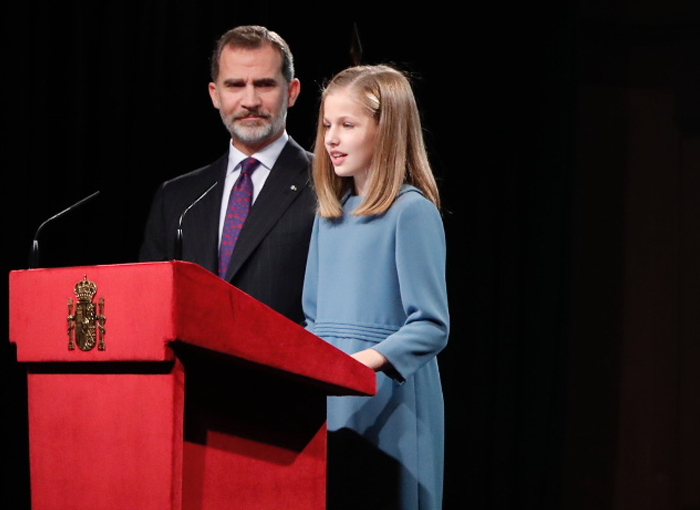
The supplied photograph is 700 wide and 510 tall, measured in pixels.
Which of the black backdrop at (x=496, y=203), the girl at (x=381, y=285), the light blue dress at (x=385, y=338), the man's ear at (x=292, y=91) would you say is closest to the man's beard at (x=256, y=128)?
the man's ear at (x=292, y=91)

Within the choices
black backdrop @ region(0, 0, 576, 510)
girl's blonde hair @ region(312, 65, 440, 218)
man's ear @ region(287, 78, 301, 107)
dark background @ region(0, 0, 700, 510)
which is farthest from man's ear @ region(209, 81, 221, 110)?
black backdrop @ region(0, 0, 576, 510)

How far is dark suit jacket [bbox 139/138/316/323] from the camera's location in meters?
2.28

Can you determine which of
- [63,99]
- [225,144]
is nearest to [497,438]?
[225,144]

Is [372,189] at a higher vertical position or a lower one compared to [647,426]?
higher

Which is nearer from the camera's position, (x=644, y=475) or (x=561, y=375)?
(x=561, y=375)

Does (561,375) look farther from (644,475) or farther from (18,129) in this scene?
(18,129)

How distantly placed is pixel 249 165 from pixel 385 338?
825mm

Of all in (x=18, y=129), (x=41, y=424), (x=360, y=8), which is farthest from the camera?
(x=360, y=8)

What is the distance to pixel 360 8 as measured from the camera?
3584 millimetres

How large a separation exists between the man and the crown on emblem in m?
0.98

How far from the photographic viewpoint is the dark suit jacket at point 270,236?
2283mm

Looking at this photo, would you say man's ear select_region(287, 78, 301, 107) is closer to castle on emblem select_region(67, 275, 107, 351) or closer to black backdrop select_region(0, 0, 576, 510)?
black backdrop select_region(0, 0, 576, 510)

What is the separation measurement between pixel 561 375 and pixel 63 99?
201 cm

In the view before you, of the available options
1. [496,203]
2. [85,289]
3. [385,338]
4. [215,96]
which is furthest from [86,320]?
[496,203]
